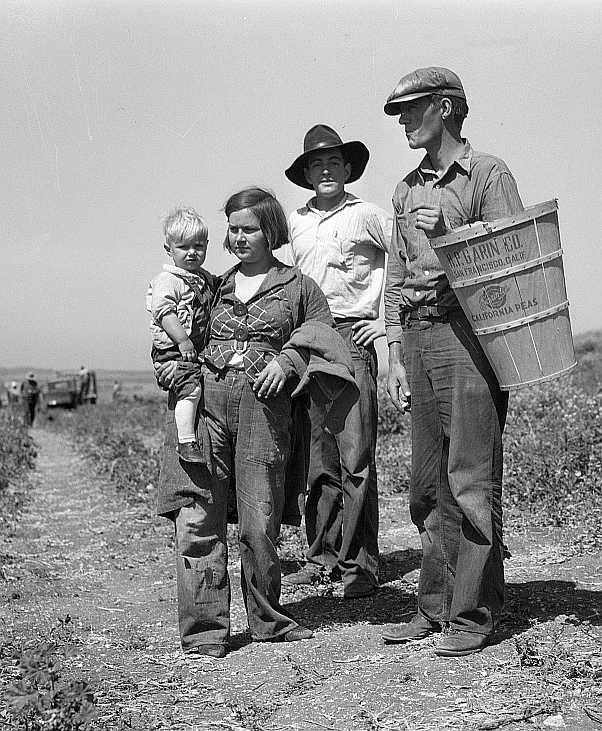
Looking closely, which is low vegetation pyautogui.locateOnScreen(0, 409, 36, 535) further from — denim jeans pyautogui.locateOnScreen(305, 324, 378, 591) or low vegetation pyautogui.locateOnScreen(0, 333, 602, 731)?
denim jeans pyautogui.locateOnScreen(305, 324, 378, 591)

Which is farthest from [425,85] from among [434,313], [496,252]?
[434,313]

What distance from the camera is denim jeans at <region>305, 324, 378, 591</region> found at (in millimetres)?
5125

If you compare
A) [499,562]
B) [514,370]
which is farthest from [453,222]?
[499,562]

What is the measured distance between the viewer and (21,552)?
707 cm

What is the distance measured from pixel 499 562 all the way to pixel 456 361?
0.84 meters

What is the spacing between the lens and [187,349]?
166 inches

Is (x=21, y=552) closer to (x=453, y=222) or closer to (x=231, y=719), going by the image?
(x=231, y=719)

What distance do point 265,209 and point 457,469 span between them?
4.42 feet

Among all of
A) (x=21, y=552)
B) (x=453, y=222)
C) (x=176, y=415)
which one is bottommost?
(x=21, y=552)

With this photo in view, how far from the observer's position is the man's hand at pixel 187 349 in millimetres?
4199

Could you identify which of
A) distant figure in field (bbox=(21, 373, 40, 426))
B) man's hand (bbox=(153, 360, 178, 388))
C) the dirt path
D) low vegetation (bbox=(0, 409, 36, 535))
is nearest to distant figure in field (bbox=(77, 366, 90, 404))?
distant figure in field (bbox=(21, 373, 40, 426))

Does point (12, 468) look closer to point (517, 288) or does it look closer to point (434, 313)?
point (434, 313)

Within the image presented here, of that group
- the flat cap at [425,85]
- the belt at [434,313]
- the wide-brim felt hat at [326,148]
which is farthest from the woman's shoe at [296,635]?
the wide-brim felt hat at [326,148]

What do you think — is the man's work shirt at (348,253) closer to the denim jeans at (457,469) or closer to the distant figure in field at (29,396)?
the denim jeans at (457,469)
